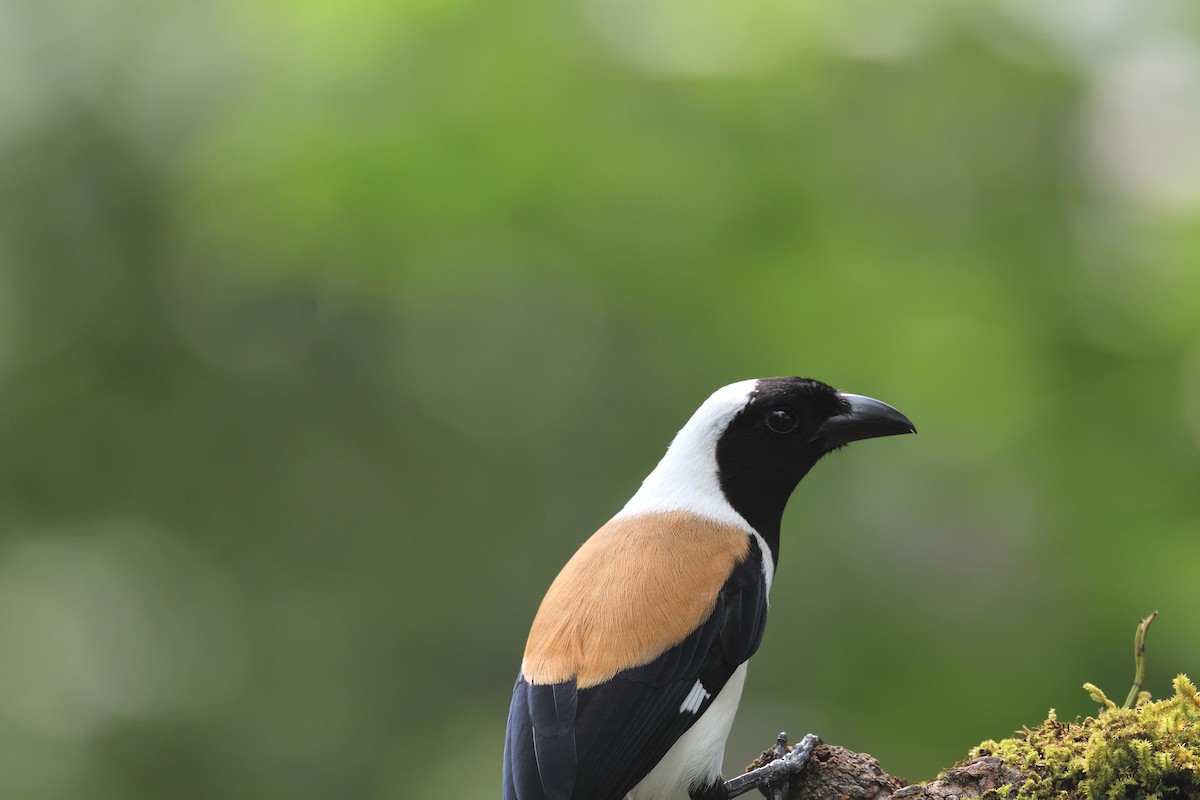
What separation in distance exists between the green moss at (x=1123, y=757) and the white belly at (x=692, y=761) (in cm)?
110

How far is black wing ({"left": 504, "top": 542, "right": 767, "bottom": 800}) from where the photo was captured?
360 cm

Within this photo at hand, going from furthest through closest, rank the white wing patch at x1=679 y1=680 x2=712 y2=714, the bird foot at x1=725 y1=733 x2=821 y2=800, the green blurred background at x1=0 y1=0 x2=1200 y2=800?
the green blurred background at x1=0 y1=0 x2=1200 y2=800, the white wing patch at x1=679 y1=680 x2=712 y2=714, the bird foot at x1=725 y1=733 x2=821 y2=800

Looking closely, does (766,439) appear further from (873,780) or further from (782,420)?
(873,780)

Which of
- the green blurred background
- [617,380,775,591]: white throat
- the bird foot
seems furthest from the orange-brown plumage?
the green blurred background

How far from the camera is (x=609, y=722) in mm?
3660

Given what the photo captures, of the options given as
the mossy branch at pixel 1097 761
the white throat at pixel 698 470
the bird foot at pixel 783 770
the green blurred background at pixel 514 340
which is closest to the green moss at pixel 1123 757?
the mossy branch at pixel 1097 761

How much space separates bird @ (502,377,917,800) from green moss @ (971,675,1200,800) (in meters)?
0.86

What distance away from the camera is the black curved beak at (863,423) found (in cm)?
469

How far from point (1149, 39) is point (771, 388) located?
11.1ft

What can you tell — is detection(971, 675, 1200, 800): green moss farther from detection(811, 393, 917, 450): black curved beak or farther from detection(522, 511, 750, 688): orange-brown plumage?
detection(811, 393, 917, 450): black curved beak

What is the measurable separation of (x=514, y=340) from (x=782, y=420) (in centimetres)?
375

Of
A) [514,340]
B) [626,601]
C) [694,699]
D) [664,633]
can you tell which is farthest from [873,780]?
[514,340]

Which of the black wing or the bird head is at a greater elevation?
the bird head

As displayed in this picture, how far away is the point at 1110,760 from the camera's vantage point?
2926mm
